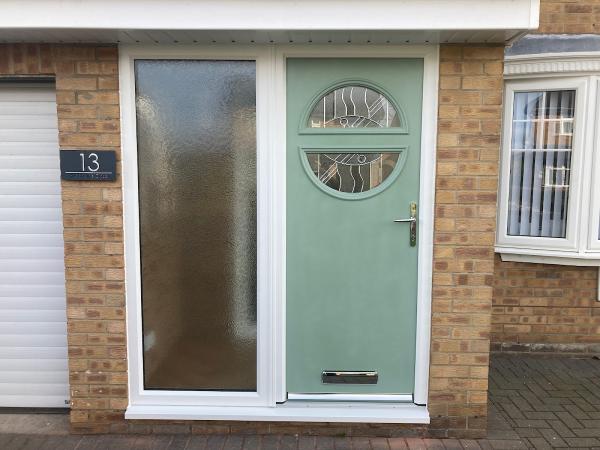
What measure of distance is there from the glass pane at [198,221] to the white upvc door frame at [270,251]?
0.06 metres

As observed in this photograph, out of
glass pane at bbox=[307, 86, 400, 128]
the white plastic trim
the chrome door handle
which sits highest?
the white plastic trim

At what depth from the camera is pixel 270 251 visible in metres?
3.49

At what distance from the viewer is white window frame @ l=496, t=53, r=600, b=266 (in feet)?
15.1

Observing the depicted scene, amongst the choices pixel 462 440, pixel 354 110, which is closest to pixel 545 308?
pixel 462 440

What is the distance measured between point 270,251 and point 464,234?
131 cm

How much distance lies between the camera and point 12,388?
12.7 feet

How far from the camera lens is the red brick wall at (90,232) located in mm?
3334

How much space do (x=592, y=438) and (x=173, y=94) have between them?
3.77 meters

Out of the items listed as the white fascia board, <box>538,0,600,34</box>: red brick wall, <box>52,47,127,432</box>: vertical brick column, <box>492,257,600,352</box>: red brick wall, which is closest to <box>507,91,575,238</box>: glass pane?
<box>492,257,600,352</box>: red brick wall

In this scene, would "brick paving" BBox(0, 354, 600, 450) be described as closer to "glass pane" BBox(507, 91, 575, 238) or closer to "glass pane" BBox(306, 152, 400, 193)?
"glass pane" BBox(507, 91, 575, 238)

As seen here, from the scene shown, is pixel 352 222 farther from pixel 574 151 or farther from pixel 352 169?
pixel 574 151

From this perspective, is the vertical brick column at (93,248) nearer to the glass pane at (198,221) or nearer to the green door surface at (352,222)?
the glass pane at (198,221)

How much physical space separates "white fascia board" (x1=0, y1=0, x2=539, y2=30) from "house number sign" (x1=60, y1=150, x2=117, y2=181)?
79 centimetres

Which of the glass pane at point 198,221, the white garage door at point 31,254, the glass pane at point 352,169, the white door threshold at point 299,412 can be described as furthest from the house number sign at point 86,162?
the white door threshold at point 299,412
